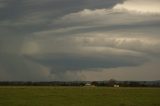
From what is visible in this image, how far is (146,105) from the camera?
171ft

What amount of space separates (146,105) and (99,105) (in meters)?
6.25

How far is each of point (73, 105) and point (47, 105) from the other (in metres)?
3.37

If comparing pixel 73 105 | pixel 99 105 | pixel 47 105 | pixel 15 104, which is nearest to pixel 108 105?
pixel 99 105

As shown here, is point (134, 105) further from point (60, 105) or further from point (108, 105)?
point (60, 105)

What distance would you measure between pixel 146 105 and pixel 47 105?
13.0 meters

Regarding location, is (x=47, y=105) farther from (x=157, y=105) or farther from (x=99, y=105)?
(x=157, y=105)

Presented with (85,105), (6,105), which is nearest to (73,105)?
(85,105)

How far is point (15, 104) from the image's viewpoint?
51.6 m

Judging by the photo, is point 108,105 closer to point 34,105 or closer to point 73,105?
point 73,105

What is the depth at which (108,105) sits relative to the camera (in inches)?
2050

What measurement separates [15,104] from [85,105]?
9.14 meters

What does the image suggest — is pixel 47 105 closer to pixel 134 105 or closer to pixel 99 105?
pixel 99 105

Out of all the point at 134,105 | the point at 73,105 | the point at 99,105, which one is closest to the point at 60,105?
the point at 73,105

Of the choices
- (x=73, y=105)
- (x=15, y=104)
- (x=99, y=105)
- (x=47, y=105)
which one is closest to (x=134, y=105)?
(x=99, y=105)
